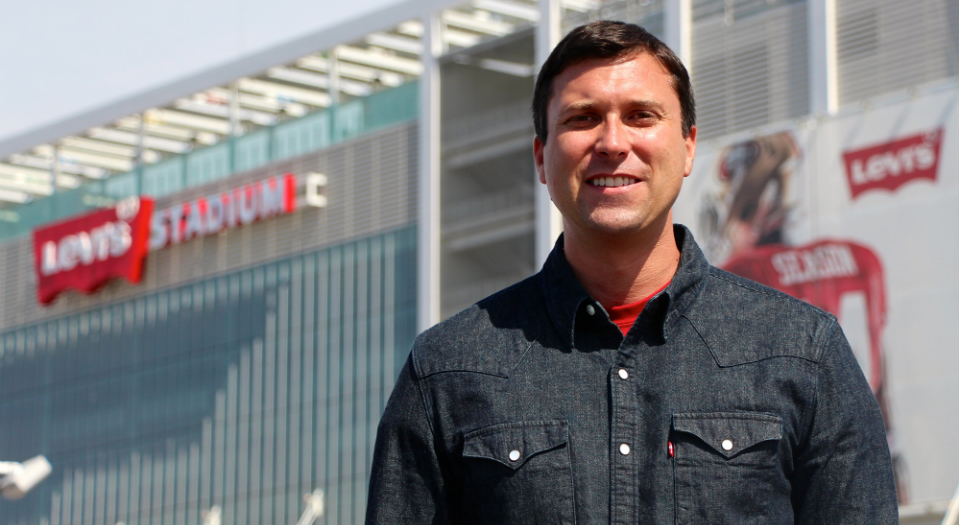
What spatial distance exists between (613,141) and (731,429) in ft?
2.20

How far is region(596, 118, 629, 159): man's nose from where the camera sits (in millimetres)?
3615

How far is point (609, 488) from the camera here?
3.50 m

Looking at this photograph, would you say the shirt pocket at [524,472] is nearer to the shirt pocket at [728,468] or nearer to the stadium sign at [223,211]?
the shirt pocket at [728,468]

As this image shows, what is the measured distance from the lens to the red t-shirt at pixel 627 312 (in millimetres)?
3709

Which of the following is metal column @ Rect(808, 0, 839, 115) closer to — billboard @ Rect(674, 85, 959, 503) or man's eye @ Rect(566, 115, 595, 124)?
billboard @ Rect(674, 85, 959, 503)

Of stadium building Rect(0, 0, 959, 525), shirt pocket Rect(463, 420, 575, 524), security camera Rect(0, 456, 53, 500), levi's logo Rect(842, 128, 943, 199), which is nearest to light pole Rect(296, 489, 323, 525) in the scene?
stadium building Rect(0, 0, 959, 525)

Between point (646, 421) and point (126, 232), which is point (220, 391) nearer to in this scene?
point (126, 232)

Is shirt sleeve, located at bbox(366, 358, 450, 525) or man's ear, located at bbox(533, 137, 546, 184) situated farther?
man's ear, located at bbox(533, 137, 546, 184)

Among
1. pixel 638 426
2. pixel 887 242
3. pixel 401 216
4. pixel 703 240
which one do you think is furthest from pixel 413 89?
pixel 638 426

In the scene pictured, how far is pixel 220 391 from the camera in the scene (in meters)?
55.3

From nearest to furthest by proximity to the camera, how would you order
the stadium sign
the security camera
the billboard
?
the security camera → the billboard → the stadium sign

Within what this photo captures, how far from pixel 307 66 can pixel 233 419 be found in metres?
11.9

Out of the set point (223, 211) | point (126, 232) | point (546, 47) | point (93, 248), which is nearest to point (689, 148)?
point (546, 47)

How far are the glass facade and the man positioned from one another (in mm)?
45074
